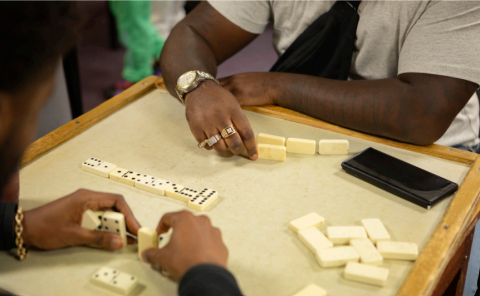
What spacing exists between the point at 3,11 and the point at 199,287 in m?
0.49

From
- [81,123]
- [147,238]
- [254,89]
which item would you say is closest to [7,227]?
[147,238]

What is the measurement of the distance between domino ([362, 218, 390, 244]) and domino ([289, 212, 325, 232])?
0.09 m

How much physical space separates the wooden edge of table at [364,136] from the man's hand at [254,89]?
21 mm

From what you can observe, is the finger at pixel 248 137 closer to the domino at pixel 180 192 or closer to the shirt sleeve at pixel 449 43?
the domino at pixel 180 192

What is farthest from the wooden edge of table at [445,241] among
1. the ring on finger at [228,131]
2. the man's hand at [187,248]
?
the ring on finger at [228,131]

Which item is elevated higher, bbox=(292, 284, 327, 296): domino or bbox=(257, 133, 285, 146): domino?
bbox=(257, 133, 285, 146): domino

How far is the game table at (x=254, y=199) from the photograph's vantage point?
0.78 meters

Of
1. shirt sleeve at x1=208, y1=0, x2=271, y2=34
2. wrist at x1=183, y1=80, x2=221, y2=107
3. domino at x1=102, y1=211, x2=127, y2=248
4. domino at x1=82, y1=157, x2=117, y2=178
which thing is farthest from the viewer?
shirt sleeve at x1=208, y1=0, x2=271, y2=34

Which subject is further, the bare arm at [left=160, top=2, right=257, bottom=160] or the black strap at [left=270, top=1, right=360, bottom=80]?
the black strap at [left=270, top=1, right=360, bottom=80]

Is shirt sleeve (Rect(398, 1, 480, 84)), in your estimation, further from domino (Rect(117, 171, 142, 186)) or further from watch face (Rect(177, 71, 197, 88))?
domino (Rect(117, 171, 142, 186))

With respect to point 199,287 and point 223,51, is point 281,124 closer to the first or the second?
point 223,51

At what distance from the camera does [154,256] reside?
77 centimetres

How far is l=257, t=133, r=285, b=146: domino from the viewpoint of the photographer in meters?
1.16

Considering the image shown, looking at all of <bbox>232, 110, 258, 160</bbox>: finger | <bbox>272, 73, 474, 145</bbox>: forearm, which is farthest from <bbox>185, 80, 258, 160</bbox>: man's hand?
<bbox>272, 73, 474, 145</bbox>: forearm
